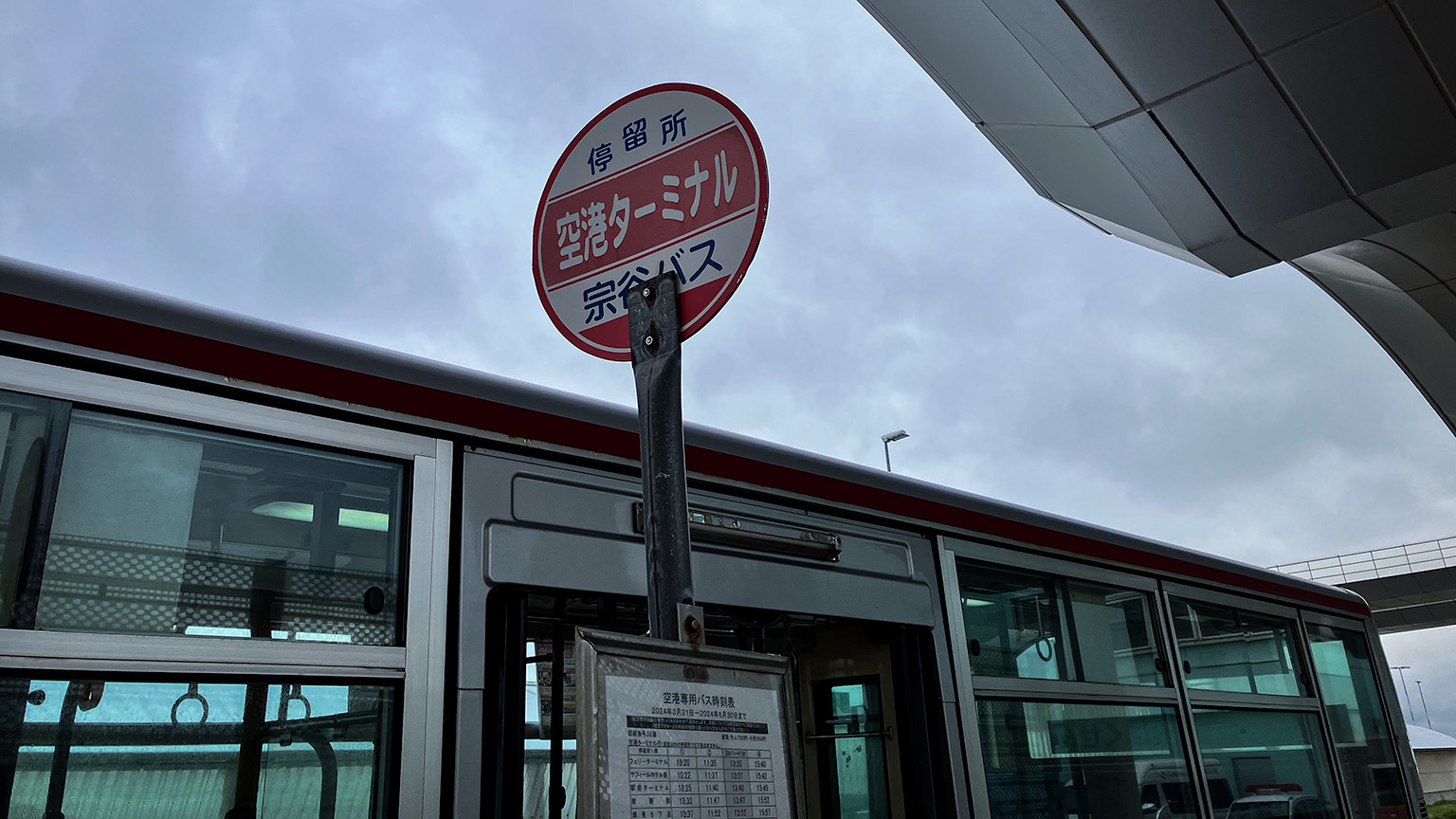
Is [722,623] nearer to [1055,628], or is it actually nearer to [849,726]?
[849,726]

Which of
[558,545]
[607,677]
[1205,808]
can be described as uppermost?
[558,545]

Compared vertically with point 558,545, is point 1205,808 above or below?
below

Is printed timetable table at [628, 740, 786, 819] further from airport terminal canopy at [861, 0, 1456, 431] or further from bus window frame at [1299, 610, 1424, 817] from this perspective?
bus window frame at [1299, 610, 1424, 817]

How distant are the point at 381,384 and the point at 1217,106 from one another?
503cm

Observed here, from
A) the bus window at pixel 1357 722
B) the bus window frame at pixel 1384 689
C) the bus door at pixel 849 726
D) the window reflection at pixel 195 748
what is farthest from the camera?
the bus window frame at pixel 1384 689

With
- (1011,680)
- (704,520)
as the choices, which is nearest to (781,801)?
(704,520)

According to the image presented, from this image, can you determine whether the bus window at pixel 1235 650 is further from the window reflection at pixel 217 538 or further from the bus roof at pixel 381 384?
the window reflection at pixel 217 538

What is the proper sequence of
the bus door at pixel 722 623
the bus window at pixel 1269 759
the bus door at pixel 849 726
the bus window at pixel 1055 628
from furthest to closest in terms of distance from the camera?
the bus window at pixel 1269 759
the bus window at pixel 1055 628
the bus door at pixel 849 726
the bus door at pixel 722 623

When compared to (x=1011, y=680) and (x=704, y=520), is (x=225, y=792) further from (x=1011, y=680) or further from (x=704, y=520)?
(x=1011, y=680)

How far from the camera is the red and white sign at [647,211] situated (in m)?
1.39

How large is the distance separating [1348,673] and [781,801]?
5.66 m

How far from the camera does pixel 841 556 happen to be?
3.17m

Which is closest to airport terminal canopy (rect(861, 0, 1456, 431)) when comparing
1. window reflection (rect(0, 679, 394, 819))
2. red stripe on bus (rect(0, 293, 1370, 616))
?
red stripe on bus (rect(0, 293, 1370, 616))

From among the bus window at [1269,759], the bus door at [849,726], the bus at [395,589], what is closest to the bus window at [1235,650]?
the bus window at [1269,759]
